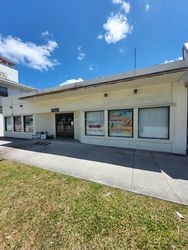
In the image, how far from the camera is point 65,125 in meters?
11.3

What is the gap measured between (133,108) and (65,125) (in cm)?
607

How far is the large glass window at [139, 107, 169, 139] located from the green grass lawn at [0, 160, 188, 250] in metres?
Result: 4.72

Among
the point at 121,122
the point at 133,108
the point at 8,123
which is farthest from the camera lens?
the point at 8,123

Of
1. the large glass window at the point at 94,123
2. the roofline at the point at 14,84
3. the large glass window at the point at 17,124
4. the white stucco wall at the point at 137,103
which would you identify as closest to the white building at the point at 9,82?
the roofline at the point at 14,84

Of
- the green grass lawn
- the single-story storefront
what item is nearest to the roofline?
the single-story storefront

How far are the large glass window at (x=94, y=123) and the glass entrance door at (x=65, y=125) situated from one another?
2186 mm

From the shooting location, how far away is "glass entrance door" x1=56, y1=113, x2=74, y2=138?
10984mm

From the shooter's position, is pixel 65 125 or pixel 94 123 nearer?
pixel 94 123

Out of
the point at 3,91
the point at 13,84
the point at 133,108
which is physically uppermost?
the point at 13,84

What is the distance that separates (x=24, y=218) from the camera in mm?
2486

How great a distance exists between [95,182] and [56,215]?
4.87ft

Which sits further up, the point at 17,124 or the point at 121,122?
the point at 121,122

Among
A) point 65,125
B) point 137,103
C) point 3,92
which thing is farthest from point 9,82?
point 137,103

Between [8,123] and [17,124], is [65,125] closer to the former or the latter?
[17,124]
